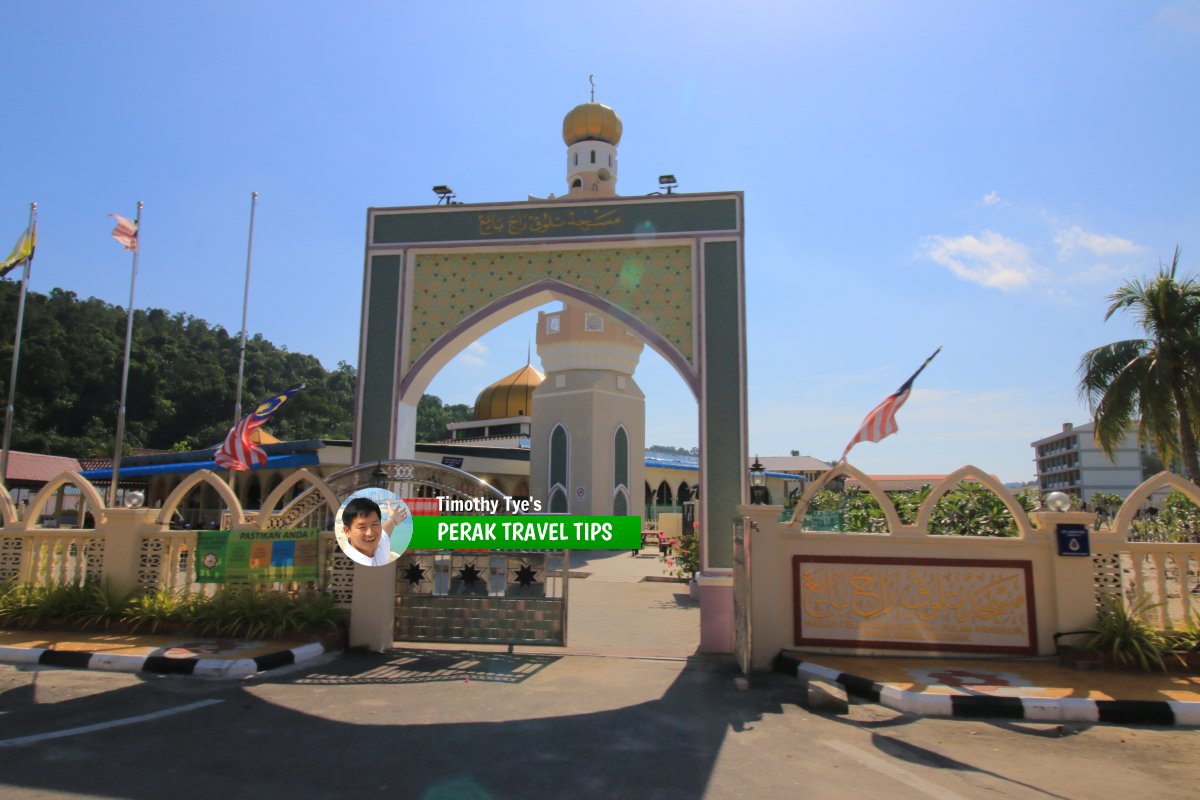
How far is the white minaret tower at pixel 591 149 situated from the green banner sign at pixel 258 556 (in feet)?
52.4

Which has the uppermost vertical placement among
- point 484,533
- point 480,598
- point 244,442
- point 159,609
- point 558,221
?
point 558,221

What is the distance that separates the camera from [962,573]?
21.6 ft

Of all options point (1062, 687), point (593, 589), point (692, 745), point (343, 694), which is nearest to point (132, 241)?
point (593, 589)

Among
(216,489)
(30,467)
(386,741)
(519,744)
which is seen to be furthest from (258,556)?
(30,467)

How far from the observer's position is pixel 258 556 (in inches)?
290

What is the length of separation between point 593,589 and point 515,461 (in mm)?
14930

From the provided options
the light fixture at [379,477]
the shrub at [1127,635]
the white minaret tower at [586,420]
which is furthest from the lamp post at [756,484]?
the white minaret tower at [586,420]

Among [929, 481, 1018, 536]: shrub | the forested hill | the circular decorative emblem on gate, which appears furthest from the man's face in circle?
the forested hill

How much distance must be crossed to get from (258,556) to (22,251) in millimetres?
12947

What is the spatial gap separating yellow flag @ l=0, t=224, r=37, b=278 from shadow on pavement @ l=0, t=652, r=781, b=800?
46.2 feet

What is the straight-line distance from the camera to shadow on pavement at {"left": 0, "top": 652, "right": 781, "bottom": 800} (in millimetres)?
3602

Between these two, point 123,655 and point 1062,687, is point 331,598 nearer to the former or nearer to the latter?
point 123,655

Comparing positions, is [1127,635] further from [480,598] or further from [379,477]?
[379,477]

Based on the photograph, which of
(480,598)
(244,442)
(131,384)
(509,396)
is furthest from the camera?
(131,384)
